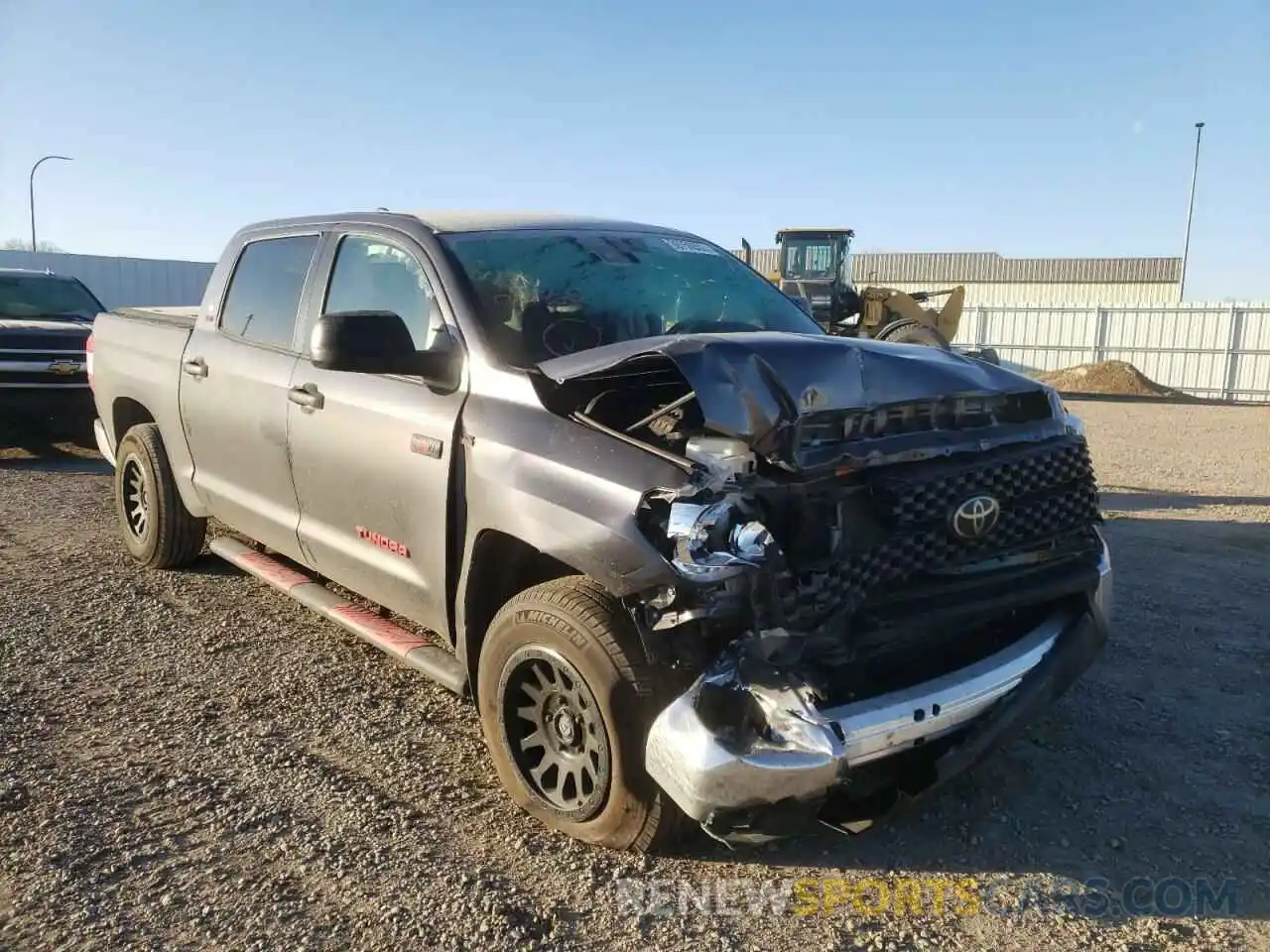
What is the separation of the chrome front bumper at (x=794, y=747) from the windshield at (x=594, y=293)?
1.44 meters

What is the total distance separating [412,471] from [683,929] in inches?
A: 69.7

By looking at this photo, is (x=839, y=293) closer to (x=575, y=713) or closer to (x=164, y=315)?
(x=164, y=315)

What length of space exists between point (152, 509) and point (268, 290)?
5.70ft

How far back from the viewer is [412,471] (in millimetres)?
3441

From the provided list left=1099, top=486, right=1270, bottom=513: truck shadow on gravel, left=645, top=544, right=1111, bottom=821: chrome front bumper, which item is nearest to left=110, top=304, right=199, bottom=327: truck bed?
left=645, top=544, right=1111, bottom=821: chrome front bumper

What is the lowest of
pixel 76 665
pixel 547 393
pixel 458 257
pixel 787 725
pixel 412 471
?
pixel 76 665

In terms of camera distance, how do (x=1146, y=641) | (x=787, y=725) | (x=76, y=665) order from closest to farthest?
(x=787, y=725)
(x=76, y=665)
(x=1146, y=641)

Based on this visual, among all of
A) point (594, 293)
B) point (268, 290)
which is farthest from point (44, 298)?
point (594, 293)

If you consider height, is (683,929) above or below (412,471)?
below

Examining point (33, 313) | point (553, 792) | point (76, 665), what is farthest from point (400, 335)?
point (33, 313)

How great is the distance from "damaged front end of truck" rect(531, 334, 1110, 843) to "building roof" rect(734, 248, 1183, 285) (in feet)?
133

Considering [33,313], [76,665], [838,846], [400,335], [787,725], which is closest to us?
[787,725]

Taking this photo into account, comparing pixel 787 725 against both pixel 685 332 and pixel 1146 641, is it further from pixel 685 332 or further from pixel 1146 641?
pixel 1146 641

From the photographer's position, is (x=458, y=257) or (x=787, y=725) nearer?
(x=787, y=725)
